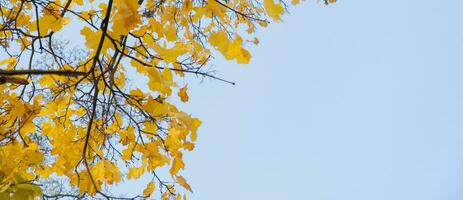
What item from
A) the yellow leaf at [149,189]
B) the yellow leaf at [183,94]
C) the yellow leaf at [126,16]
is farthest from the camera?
the yellow leaf at [149,189]

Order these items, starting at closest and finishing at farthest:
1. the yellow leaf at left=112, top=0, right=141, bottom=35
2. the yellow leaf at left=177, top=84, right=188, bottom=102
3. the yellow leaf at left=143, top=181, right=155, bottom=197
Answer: the yellow leaf at left=112, top=0, right=141, bottom=35, the yellow leaf at left=177, top=84, right=188, bottom=102, the yellow leaf at left=143, top=181, right=155, bottom=197

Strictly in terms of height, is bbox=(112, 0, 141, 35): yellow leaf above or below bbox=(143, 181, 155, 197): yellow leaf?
below

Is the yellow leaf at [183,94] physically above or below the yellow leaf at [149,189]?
above

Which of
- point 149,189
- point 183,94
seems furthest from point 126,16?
point 149,189

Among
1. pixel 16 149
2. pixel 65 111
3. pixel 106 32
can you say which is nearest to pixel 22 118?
pixel 16 149

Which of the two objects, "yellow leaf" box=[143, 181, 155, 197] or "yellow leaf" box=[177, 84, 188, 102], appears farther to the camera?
"yellow leaf" box=[143, 181, 155, 197]

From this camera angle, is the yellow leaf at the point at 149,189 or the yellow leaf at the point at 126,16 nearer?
the yellow leaf at the point at 126,16

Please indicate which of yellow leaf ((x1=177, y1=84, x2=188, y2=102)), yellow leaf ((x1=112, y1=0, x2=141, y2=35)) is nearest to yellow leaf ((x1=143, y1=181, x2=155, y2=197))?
yellow leaf ((x1=177, y1=84, x2=188, y2=102))

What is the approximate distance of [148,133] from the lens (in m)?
1.65

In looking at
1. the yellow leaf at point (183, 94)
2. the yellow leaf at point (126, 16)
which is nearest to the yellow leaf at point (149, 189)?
the yellow leaf at point (183, 94)

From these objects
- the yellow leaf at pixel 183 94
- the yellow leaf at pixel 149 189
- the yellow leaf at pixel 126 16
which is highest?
the yellow leaf at pixel 183 94

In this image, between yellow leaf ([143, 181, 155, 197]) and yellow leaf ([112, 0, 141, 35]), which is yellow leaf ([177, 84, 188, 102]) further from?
yellow leaf ([112, 0, 141, 35])

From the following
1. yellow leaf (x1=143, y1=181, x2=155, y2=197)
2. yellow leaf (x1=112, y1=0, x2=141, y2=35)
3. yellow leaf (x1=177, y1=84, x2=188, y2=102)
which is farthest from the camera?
yellow leaf (x1=143, y1=181, x2=155, y2=197)

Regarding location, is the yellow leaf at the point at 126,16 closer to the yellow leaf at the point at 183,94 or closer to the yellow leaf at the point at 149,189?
the yellow leaf at the point at 183,94
